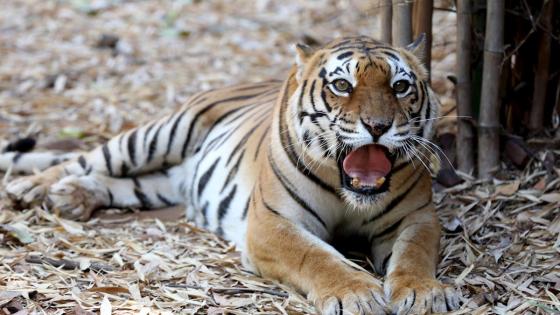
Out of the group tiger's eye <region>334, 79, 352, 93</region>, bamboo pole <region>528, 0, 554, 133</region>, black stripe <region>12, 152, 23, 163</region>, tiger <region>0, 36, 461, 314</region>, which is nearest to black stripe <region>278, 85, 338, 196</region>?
tiger <region>0, 36, 461, 314</region>

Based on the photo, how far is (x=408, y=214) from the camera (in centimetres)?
354

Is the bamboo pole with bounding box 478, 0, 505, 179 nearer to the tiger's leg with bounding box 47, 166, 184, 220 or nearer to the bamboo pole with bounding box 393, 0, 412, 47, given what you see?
the bamboo pole with bounding box 393, 0, 412, 47

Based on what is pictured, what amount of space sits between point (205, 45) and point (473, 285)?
4827 mm

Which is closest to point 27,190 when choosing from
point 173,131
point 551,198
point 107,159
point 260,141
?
point 107,159

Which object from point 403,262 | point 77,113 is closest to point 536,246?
point 403,262

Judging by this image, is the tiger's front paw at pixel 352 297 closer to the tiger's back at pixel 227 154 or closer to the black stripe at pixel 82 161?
the tiger's back at pixel 227 154

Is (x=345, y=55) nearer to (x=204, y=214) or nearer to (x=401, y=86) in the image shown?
(x=401, y=86)

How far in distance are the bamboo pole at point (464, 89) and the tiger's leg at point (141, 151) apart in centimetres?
143

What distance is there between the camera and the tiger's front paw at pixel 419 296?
9.59 ft

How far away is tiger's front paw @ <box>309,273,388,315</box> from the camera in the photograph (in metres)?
2.89

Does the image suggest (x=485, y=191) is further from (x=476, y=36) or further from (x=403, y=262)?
(x=403, y=262)

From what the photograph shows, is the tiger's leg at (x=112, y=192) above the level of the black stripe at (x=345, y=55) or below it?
below

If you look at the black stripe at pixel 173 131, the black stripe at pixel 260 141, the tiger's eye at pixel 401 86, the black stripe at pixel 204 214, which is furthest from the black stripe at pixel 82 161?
the tiger's eye at pixel 401 86

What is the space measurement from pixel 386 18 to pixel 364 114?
1.18 metres
